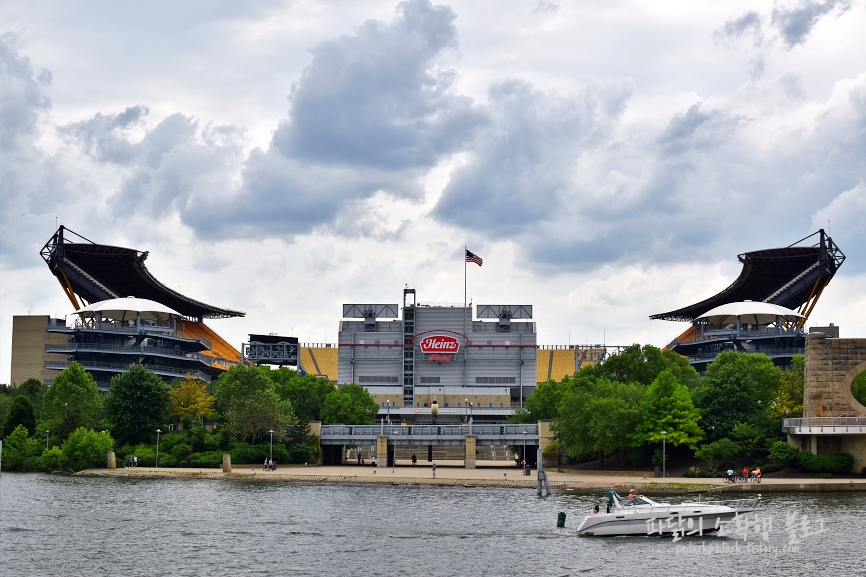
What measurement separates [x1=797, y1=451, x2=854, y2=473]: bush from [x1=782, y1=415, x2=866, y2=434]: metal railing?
2383mm

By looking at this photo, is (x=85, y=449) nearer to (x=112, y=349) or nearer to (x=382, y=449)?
(x=382, y=449)

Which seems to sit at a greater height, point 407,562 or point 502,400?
point 502,400

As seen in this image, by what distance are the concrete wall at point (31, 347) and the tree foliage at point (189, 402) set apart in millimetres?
64494

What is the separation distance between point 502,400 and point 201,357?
5006cm

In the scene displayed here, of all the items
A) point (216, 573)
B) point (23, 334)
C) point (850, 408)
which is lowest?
point (216, 573)

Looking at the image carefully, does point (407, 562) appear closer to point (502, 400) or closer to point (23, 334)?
point (502, 400)

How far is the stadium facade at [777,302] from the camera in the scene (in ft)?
581

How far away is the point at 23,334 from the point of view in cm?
19200

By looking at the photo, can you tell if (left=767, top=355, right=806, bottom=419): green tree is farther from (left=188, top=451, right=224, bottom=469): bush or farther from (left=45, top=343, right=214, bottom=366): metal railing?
(left=45, top=343, right=214, bottom=366): metal railing

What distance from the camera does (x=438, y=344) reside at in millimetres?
179375

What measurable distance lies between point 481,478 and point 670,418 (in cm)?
1876

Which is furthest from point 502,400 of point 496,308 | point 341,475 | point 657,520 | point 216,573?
point 216,573

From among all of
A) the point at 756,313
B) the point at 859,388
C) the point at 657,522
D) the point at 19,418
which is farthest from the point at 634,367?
the point at 19,418

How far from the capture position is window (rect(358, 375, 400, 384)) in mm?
181375
